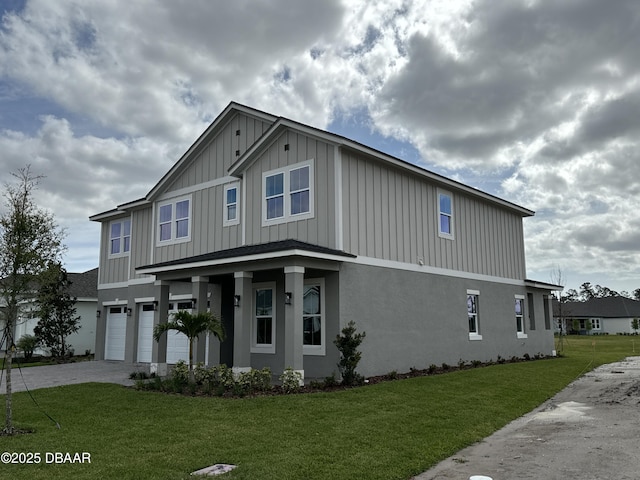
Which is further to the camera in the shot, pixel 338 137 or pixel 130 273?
pixel 130 273

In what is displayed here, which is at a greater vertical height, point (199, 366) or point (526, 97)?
point (526, 97)

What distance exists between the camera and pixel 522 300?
2270 centimetres

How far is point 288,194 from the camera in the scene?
15578 millimetres

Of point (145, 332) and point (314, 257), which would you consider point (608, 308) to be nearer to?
point (145, 332)

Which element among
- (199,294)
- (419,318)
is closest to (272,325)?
(199,294)

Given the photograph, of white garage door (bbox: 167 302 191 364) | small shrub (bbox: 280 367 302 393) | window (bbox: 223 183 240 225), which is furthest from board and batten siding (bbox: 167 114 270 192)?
small shrub (bbox: 280 367 302 393)

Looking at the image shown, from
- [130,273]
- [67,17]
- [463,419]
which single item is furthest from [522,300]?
[67,17]

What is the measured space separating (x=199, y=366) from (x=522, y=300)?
578 inches

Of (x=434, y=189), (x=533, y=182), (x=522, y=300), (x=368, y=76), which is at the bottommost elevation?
(x=522, y=300)

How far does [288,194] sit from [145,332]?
31.7ft

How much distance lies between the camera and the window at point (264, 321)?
15906 mm

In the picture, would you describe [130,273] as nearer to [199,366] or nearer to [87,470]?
[199,366]

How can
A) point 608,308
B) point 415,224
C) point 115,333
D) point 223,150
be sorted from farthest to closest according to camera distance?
1. point 608,308
2. point 115,333
3. point 223,150
4. point 415,224

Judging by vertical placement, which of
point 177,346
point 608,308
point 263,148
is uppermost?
point 263,148
